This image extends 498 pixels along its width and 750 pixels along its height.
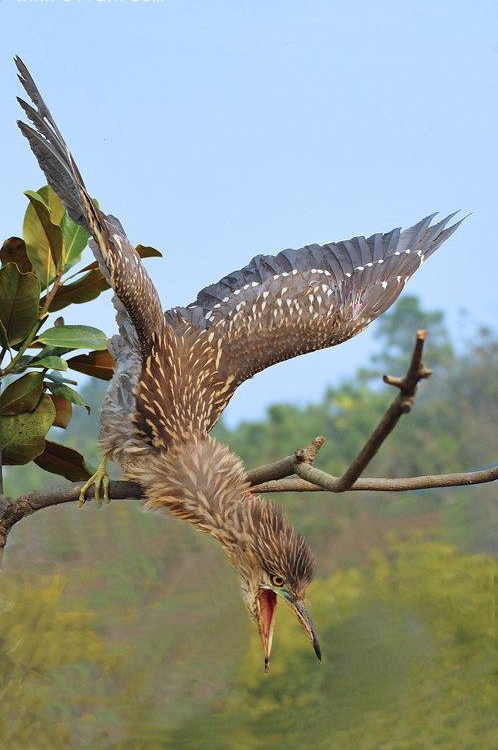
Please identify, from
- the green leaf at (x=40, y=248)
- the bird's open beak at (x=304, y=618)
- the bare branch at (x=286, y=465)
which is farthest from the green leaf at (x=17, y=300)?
the bird's open beak at (x=304, y=618)

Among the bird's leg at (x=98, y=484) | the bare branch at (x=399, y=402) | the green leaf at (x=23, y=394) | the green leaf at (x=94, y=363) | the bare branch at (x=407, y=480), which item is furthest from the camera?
the green leaf at (x=94, y=363)

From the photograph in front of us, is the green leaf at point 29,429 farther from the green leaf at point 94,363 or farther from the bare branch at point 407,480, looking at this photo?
the bare branch at point 407,480

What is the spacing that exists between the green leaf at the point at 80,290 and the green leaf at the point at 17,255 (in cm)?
8

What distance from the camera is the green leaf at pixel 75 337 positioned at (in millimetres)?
1892

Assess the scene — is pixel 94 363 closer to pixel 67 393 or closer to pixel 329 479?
pixel 67 393

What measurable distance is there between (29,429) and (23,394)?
7 cm

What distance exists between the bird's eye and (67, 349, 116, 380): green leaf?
0.73 metres

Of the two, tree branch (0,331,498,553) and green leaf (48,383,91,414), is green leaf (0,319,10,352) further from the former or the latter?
tree branch (0,331,498,553)

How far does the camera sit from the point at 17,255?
199 centimetres

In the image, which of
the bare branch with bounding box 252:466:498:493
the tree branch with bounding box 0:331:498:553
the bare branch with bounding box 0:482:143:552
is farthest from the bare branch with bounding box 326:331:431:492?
the bare branch with bounding box 0:482:143:552

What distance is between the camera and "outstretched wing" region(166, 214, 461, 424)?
200cm

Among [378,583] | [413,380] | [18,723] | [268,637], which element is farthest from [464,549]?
[413,380]

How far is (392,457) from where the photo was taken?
316 inches

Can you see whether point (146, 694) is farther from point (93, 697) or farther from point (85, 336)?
point (85, 336)
